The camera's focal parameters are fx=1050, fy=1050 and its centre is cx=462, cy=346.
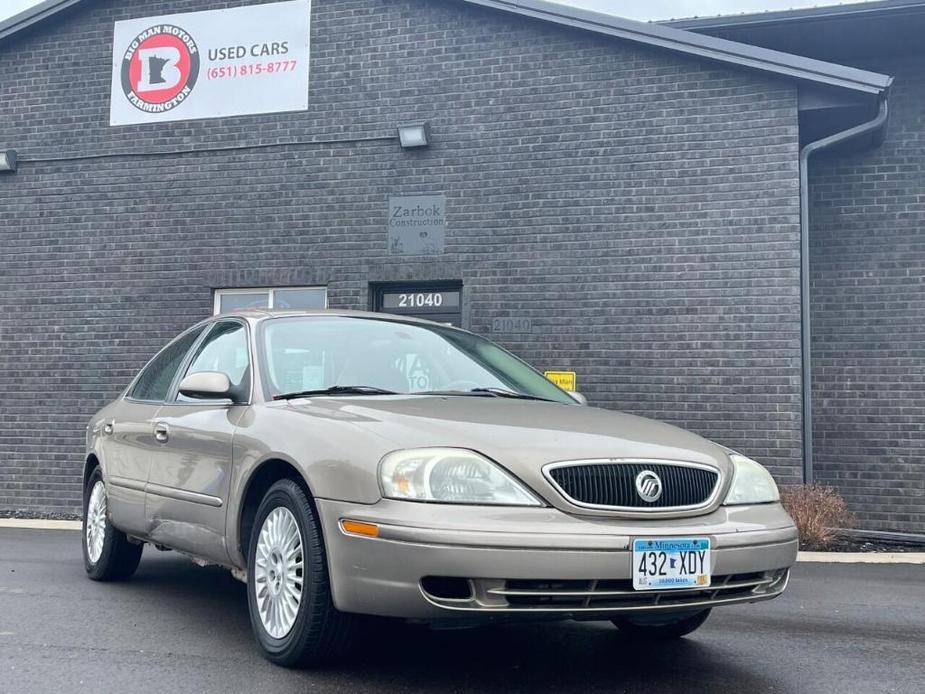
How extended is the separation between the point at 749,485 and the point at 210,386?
2251 mm

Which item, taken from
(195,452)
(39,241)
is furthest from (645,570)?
(39,241)

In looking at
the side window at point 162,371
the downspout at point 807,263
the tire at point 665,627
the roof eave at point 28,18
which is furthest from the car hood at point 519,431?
the roof eave at point 28,18

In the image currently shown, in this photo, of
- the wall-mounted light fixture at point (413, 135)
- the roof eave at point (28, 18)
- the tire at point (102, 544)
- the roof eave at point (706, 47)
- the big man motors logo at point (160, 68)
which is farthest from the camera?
the roof eave at point (28, 18)

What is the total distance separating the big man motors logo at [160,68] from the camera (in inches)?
451

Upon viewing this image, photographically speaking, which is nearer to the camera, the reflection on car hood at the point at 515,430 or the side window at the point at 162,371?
the reflection on car hood at the point at 515,430

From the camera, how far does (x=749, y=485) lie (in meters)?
4.07

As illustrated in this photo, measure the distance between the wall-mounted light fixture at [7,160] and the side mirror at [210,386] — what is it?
27.3 feet

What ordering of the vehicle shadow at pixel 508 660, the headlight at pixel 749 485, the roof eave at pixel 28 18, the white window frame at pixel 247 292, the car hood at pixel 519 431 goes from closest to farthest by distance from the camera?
the car hood at pixel 519 431, the vehicle shadow at pixel 508 660, the headlight at pixel 749 485, the white window frame at pixel 247 292, the roof eave at pixel 28 18

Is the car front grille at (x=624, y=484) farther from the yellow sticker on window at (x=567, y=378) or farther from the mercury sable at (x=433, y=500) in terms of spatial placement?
the yellow sticker on window at (x=567, y=378)

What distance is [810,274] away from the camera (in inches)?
414

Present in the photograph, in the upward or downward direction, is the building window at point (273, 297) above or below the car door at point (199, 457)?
above

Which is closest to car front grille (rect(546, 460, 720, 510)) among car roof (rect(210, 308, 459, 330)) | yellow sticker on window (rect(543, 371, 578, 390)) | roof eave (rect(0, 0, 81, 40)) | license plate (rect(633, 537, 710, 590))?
license plate (rect(633, 537, 710, 590))

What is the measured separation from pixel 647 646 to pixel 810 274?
6.85m

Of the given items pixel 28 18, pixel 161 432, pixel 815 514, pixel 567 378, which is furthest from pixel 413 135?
pixel 161 432
